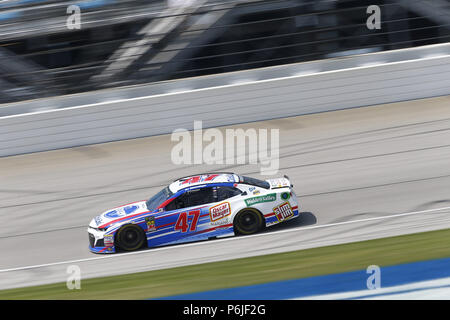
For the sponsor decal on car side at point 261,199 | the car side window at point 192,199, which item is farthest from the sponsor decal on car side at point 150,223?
the sponsor decal on car side at point 261,199

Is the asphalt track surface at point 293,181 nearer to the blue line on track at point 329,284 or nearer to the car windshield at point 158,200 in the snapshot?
the car windshield at point 158,200

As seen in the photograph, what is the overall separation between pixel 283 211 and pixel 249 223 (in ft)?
1.79

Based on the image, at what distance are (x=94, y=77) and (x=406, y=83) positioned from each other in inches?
310

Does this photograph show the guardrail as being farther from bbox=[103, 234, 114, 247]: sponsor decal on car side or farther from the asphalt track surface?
bbox=[103, 234, 114, 247]: sponsor decal on car side

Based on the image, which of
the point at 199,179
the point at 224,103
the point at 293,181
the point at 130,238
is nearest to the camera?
the point at 130,238

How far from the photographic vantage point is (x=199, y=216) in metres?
9.30

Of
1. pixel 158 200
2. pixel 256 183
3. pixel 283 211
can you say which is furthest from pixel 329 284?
pixel 158 200

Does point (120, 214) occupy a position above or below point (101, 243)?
above

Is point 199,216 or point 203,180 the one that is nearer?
point 199,216

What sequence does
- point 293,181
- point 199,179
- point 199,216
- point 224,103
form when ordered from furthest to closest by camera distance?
point 224,103 < point 293,181 < point 199,179 < point 199,216

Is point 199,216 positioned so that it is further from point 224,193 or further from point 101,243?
point 101,243

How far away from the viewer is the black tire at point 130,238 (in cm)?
937

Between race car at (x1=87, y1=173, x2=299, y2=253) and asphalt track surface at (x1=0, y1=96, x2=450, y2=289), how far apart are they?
0.19 metres
